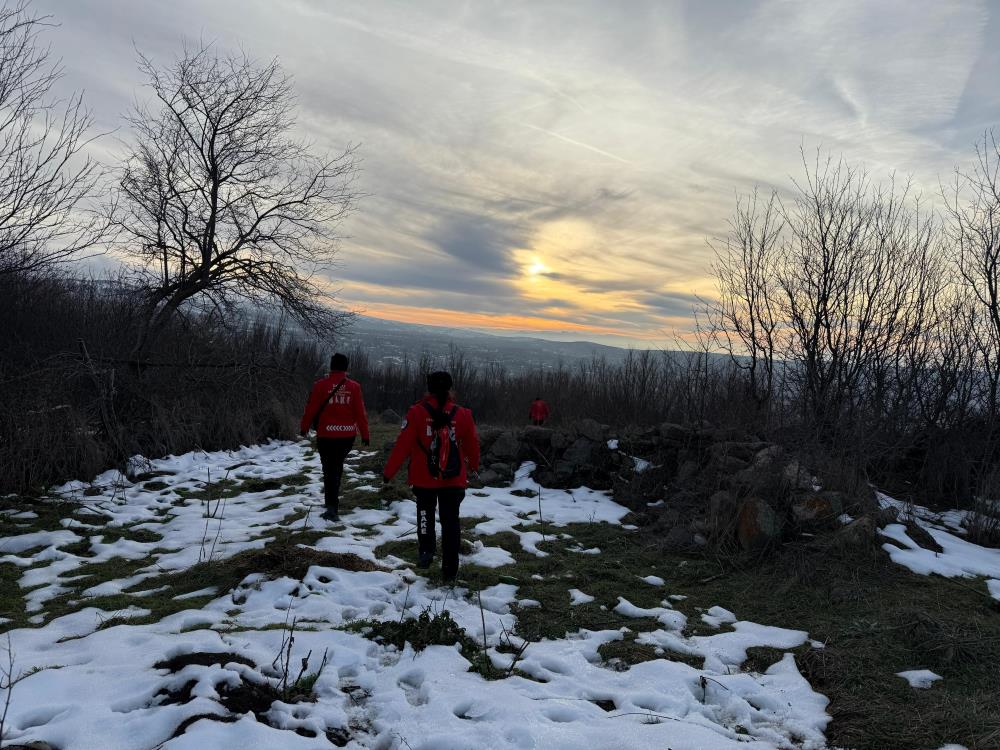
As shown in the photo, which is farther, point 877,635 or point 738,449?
point 738,449

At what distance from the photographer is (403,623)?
4082mm

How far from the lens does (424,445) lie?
16.8ft

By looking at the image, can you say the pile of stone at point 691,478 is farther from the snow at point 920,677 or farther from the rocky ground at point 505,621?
the snow at point 920,677

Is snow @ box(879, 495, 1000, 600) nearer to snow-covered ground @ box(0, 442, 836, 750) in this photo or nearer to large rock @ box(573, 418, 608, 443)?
snow-covered ground @ box(0, 442, 836, 750)

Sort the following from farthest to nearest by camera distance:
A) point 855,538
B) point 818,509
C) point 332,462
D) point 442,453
A: point 332,462 → point 818,509 → point 855,538 → point 442,453

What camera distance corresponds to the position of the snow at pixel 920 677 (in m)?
3.71

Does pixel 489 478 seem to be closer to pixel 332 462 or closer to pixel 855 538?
pixel 332 462

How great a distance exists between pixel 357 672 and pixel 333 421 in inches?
158

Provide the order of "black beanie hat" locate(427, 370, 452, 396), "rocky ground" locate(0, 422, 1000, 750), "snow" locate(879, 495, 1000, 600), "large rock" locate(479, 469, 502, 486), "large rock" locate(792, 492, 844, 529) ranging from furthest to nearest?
1. "large rock" locate(479, 469, 502, 486)
2. "large rock" locate(792, 492, 844, 529)
3. "snow" locate(879, 495, 1000, 600)
4. "black beanie hat" locate(427, 370, 452, 396)
5. "rocky ground" locate(0, 422, 1000, 750)

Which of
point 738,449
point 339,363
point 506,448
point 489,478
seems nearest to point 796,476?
point 738,449

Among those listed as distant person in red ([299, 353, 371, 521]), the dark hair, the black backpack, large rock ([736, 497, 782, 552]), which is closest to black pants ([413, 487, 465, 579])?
the black backpack

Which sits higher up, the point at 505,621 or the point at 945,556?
the point at 945,556

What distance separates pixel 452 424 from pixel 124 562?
358cm

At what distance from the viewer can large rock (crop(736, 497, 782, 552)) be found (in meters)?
6.24
